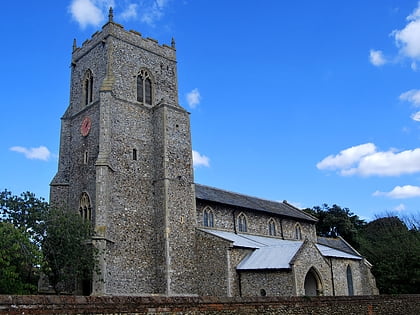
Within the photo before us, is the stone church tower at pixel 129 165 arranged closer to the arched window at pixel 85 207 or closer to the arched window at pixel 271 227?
the arched window at pixel 85 207

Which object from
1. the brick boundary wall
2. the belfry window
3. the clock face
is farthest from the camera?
the belfry window

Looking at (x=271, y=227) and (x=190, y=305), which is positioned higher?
(x=271, y=227)

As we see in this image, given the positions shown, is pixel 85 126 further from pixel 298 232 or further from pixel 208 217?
pixel 298 232

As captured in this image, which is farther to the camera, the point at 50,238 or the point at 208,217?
the point at 208,217

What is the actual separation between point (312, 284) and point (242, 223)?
28.2 ft

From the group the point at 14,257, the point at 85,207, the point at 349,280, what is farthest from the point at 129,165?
the point at 349,280

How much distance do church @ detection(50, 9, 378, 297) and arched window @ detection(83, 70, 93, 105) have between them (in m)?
0.09

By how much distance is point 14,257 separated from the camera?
68.4ft

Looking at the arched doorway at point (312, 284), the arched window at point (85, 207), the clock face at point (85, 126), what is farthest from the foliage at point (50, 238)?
the arched doorway at point (312, 284)

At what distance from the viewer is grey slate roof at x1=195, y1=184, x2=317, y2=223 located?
1375 inches

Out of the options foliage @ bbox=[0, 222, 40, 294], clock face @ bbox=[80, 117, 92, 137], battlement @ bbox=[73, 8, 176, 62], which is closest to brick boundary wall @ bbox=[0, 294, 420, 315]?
foliage @ bbox=[0, 222, 40, 294]

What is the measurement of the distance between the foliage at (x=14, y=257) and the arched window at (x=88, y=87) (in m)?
13.3

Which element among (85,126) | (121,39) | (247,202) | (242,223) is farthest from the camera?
(247,202)

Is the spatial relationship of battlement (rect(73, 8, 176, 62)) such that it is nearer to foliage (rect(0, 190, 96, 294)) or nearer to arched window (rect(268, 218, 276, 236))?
foliage (rect(0, 190, 96, 294))
